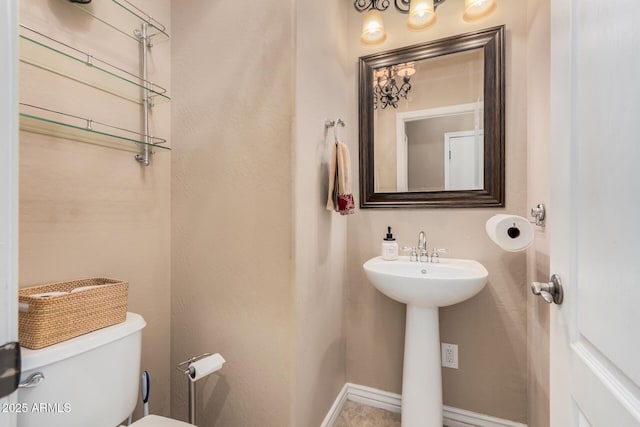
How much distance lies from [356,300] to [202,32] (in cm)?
167

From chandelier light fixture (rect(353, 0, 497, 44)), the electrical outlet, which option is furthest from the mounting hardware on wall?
chandelier light fixture (rect(353, 0, 497, 44))

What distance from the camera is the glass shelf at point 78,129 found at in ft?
2.93

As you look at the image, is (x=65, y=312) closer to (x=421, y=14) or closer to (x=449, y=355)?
(x=449, y=355)

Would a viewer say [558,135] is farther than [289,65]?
No

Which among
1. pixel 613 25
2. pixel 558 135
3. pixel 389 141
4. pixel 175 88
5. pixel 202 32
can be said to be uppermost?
pixel 202 32

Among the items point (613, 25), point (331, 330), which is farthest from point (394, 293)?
point (613, 25)

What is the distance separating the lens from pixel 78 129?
3.28 feet

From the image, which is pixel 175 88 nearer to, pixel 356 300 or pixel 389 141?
pixel 389 141

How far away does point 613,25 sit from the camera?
0.46m

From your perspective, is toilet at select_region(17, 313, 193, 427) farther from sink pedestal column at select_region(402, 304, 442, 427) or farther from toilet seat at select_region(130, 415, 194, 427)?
sink pedestal column at select_region(402, 304, 442, 427)

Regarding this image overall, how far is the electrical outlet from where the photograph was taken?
1542mm

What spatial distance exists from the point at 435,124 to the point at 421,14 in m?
0.59

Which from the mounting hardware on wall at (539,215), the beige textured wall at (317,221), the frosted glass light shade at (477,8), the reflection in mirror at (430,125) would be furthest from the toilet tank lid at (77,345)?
the frosted glass light shade at (477,8)

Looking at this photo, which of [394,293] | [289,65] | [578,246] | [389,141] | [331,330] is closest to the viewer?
[578,246]
